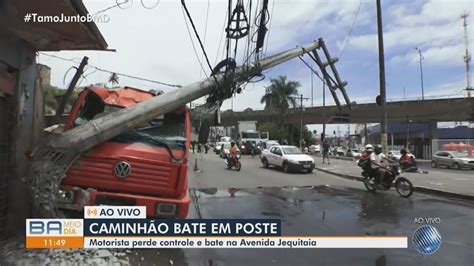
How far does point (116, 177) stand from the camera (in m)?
6.34

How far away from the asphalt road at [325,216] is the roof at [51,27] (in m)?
3.66

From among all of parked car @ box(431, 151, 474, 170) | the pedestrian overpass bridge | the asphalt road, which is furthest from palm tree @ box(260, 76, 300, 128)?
the asphalt road

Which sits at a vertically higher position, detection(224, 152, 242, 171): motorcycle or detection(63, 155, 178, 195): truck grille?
detection(63, 155, 178, 195): truck grille

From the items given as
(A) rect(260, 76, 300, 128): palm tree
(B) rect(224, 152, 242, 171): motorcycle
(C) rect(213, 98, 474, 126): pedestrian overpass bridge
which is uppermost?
(A) rect(260, 76, 300, 128): palm tree

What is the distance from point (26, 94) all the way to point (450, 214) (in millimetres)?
9315

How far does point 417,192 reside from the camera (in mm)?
14508

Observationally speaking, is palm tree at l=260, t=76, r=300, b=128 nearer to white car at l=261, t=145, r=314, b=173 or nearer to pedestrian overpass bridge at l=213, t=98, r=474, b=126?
pedestrian overpass bridge at l=213, t=98, r=474, b=126

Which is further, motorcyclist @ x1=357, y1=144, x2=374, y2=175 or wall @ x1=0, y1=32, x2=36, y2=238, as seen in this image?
motorcyclist @ x1=357, y1=144, x2=374, y2=175

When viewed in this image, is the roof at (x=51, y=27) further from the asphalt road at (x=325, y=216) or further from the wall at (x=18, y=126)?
the asphalt road at (x=325, y=216)

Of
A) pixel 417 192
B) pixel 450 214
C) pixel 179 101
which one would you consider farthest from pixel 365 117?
pixel 179 101

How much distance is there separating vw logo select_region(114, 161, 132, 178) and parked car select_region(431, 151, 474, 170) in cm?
3170

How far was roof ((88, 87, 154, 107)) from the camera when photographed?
7.50 metres

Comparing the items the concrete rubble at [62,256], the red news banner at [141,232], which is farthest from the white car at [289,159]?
the concrete rubble at [62,256]

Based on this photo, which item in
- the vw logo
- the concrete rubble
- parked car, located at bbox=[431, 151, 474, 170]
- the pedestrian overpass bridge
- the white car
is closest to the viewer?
the concrete rubble
